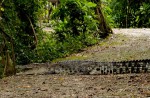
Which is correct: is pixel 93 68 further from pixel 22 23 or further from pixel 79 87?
pixel 22 23

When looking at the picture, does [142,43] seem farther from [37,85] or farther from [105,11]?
[37,85]

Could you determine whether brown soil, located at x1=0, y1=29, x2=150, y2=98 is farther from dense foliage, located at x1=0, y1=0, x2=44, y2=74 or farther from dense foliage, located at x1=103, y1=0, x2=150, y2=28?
dense foliage, located at x1=103, y1=0, x2=150, y2=28

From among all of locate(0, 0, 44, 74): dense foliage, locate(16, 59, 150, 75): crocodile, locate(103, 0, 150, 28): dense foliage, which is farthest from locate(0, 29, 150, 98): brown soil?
locate(103, 0, 150, 28): dense foliage

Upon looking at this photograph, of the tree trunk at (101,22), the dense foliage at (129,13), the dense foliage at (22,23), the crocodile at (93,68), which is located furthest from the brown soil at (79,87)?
the dense foliage at (129,13)

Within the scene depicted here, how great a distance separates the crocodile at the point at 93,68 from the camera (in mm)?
9570

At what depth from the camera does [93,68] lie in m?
10.4

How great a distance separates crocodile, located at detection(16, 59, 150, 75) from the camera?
31.4 ft

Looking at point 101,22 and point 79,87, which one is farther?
point 101,22

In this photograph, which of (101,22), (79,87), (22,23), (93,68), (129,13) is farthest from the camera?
(129,13)

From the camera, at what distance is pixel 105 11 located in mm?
19219

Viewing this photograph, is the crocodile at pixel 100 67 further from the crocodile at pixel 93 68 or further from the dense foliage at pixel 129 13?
the dense foliage at pixel 129 13

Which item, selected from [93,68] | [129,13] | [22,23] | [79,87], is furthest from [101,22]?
[129,13]

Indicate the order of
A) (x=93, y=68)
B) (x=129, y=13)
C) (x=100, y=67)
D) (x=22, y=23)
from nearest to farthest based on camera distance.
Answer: (x=100, y=67) → (x=93, y=68) → (x=22, y=23) → (x=129, y=13)

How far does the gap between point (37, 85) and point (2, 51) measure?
8.89 feet
